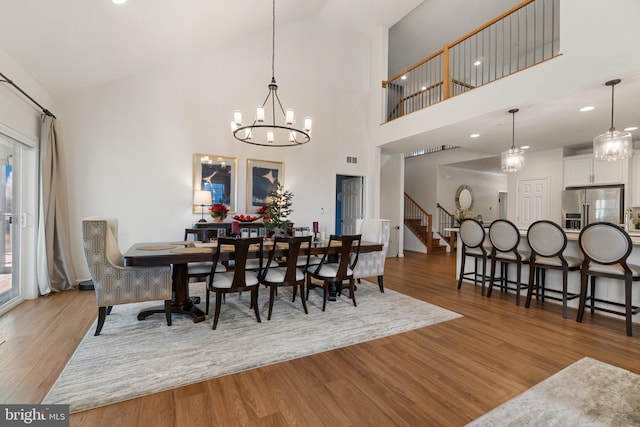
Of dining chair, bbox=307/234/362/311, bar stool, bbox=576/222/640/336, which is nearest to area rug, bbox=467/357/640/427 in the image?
bar stool, bbox=576/222/640/336

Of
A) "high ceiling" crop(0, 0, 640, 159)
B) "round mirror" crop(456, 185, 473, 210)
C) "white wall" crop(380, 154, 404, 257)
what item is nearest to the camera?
"high ceiling" crop(0, 0, 640, 159)

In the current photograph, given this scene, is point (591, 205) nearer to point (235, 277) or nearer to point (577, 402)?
point (577, 402)

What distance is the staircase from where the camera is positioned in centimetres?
822

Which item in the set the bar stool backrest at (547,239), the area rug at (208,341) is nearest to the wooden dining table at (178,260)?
the area rug at (208,341)

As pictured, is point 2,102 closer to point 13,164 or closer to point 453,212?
point 13,164

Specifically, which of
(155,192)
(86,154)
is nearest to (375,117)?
(155,192)

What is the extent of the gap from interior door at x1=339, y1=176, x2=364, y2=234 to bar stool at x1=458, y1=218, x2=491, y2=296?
2.81 meters

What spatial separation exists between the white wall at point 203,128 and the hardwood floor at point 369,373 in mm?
1948

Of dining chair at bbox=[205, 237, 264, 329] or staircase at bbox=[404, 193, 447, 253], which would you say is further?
staircase at bbox=[404, 193, 447, 253]

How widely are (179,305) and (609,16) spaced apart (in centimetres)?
551

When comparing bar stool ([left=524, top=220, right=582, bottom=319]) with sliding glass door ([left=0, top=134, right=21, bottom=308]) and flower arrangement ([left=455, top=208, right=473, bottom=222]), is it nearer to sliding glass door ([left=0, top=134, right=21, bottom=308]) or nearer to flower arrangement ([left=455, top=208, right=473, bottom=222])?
flower arrangement ([left=455, top=208, right=473, bottom=222])

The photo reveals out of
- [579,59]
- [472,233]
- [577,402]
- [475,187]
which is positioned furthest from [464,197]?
[577,402]

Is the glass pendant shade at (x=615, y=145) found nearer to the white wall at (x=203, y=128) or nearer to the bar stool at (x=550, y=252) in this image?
the bar stool at (x=550, y=252)

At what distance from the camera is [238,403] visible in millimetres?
1765
